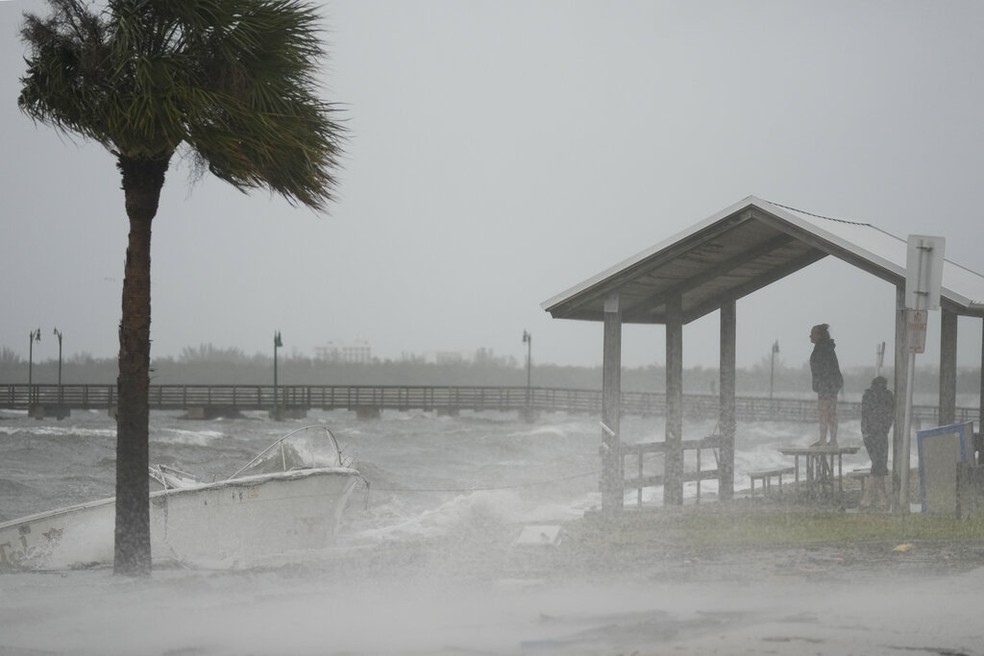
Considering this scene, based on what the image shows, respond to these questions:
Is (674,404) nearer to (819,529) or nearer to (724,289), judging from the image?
(724,289)

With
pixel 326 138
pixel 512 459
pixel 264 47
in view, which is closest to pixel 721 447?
pixel 326 138

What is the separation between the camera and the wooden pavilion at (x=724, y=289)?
1219 cm

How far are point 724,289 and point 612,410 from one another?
277 centimetres

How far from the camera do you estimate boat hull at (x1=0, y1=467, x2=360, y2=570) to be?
14.9m

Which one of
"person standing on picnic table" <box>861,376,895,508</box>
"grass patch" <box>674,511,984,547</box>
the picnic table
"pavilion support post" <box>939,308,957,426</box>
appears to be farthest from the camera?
the picnic table

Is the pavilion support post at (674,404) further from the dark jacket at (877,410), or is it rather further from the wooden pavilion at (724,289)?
the dark jacket at (877,410)

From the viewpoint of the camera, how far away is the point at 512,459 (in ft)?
173

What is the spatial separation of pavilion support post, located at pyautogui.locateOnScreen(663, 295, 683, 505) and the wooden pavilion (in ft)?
0.05

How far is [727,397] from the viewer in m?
15.5

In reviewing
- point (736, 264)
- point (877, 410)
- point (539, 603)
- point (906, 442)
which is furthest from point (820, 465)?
point (539, 603)

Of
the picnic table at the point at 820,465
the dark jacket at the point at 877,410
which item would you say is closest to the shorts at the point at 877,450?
the dark jacket at the point at 877,410

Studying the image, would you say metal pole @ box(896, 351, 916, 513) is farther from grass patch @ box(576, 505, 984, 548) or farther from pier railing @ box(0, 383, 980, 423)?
pier railing @ box(0, 383, 980, 423)

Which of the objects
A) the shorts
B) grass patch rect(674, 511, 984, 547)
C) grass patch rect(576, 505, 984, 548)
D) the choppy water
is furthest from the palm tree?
the shorts

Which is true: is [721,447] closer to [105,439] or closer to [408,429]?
[105,439]
